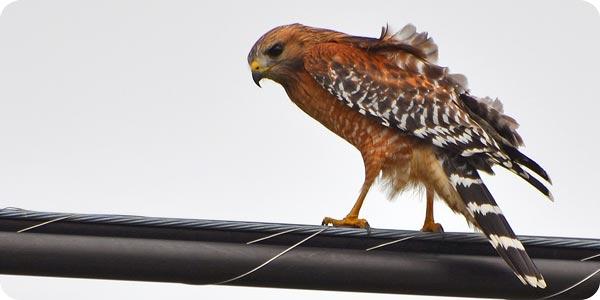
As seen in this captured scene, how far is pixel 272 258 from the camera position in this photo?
4957 millimetres

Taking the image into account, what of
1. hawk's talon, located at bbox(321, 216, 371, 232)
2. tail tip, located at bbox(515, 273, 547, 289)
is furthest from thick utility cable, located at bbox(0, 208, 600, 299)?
hawk's talon, located at bbox(321, 216, 371, 232)

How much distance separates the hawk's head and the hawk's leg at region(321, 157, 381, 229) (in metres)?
0.96

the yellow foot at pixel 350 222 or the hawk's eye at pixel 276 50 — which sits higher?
the hawk's eye at pixel 276 50

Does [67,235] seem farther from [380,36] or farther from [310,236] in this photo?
[380,36]

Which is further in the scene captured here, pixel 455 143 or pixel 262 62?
pixel 262 62

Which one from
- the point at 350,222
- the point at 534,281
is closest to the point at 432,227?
the point at 350,222

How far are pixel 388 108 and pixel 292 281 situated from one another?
2200 millimetres

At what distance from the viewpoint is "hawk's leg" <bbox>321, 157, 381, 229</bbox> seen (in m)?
6.63

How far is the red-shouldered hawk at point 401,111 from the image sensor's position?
21.3ft

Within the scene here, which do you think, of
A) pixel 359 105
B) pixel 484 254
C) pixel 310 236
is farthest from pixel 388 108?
pixel 310 236

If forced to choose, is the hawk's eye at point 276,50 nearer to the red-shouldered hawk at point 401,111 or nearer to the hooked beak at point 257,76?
the red-shouldered hawk at point 401,111

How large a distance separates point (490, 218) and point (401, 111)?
113cm

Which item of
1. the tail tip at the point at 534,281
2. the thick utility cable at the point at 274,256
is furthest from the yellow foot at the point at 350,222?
the tail tip at the point at 534,281

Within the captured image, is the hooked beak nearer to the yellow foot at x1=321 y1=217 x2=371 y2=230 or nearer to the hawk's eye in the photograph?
the hawk's eye
